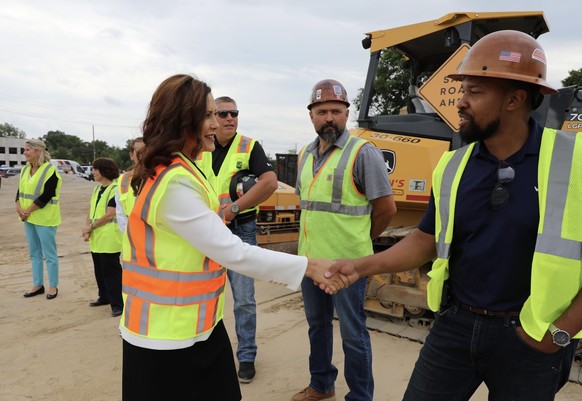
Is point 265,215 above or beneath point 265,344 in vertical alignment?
above

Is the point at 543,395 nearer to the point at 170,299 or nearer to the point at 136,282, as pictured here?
the point at 170,299

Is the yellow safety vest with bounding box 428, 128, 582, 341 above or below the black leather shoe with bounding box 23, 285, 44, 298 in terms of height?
above

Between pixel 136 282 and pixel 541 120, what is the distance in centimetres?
410

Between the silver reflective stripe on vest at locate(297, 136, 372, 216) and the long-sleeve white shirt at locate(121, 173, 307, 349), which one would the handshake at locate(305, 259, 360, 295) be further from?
the silver reflective stripe on vest at locate(297, 136, 372, 216)

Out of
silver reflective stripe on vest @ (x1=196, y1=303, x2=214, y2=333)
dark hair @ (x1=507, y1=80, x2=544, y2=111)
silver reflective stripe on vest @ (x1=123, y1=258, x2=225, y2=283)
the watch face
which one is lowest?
silver reflective stripe on vest @ (x1=196, y1=303, x2=214, y2=333)

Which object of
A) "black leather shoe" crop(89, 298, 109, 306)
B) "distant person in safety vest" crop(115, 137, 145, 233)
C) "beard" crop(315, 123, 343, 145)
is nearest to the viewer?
"distant person in safety vest" crop(115, 137, 145, 233)

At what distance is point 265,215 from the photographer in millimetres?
8852

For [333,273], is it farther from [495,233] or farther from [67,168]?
[67,168]

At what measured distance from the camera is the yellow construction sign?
4250 mm

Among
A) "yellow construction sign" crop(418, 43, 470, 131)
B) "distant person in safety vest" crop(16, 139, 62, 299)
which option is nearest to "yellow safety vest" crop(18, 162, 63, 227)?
"distant person in safety vest" crop(16, 139, 62, 299)

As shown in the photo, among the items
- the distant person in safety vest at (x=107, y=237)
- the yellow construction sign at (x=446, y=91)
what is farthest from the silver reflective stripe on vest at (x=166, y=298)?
the distant person in safety vest at (x=107, y=237)

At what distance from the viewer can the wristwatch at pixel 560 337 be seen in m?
1.59

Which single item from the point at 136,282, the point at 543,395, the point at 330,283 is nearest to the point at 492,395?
the point at 543,395

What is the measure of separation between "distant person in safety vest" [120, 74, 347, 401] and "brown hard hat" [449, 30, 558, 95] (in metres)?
1.16
